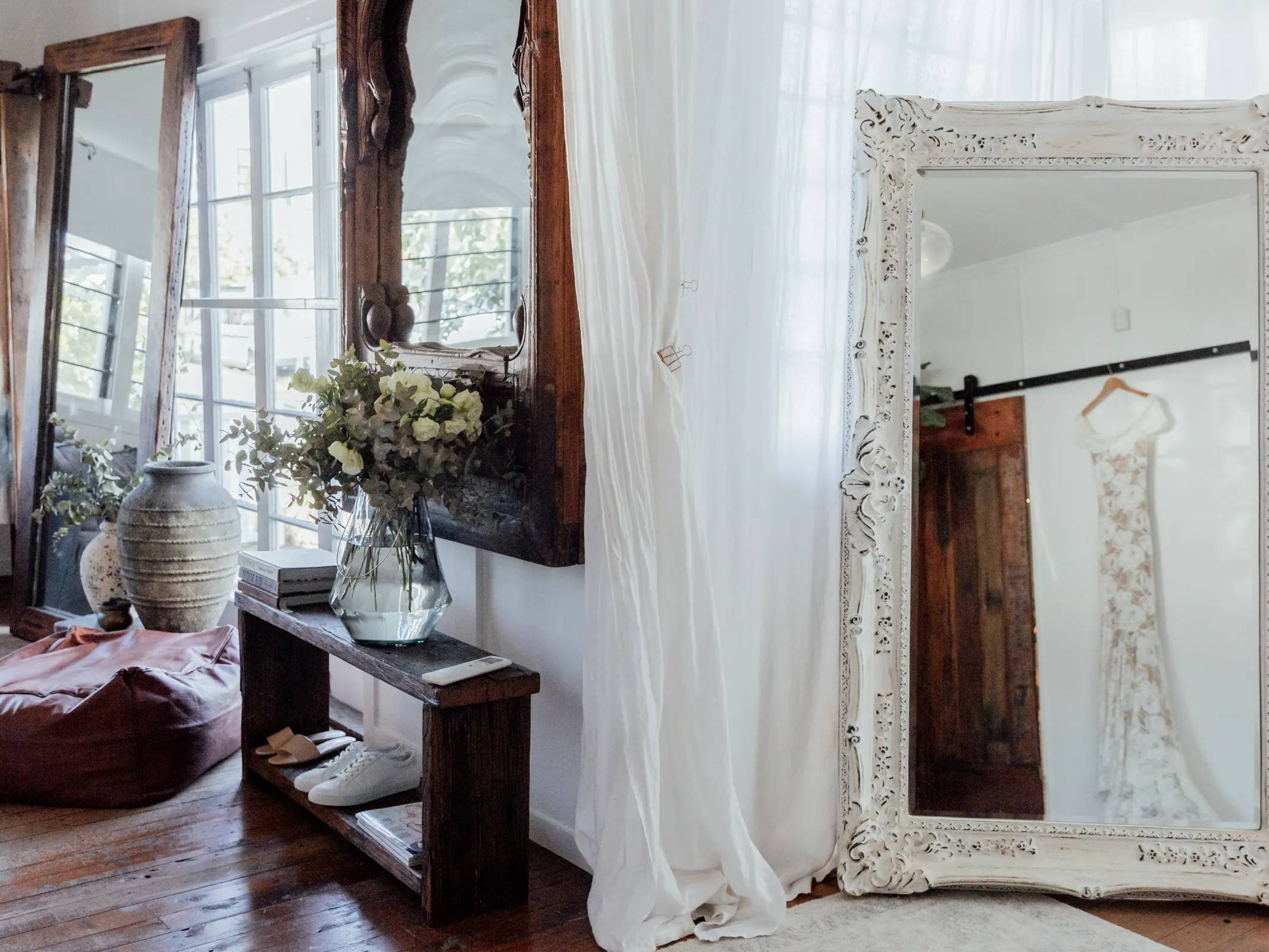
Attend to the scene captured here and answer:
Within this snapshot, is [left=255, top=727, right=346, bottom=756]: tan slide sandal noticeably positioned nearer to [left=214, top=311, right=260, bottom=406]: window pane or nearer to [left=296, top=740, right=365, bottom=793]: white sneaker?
[left=296, top=740, right=365, bottom=793]: white sneaker

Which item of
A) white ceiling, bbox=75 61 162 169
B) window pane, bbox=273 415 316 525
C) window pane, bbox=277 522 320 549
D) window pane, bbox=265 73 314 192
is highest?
white ceiling, bbox=75 61 162 169

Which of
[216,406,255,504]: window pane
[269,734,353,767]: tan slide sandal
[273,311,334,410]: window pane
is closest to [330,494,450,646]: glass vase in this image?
[269,734,353,767]: tan slide sandal

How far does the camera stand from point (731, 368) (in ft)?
7.73

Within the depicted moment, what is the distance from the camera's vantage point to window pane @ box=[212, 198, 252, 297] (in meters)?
3.93

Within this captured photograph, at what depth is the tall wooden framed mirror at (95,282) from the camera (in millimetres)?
4090

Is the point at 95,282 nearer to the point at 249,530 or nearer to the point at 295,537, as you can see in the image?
the point at 249,530

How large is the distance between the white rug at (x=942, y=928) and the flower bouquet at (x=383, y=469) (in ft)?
3.00

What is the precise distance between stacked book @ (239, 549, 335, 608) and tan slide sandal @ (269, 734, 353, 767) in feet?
1.28

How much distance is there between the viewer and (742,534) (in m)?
2.37

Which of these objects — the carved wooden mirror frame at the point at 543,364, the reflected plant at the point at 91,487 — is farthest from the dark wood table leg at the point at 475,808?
the reflected plant at the point at 91,487

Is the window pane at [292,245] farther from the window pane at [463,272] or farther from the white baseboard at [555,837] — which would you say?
the white baseboard at [555,837]

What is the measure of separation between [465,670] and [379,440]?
497 mm

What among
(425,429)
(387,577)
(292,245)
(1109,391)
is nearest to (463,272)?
(425,429)

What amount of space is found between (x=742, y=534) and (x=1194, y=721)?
96 centimetres
